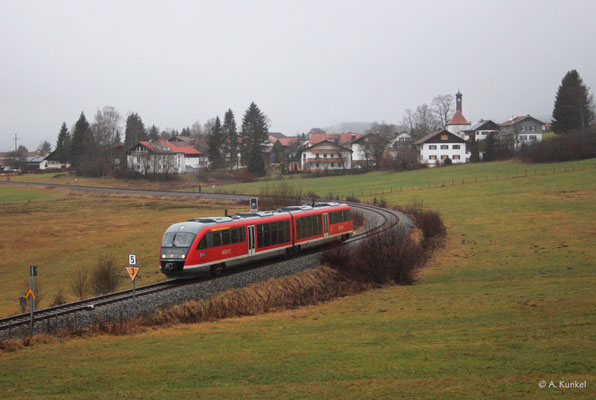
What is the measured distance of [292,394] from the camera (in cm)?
1066

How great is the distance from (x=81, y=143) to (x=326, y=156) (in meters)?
60.4

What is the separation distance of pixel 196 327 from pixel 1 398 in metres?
7.56

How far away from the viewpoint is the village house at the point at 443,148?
122m

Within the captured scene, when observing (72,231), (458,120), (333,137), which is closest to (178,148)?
(333,137)

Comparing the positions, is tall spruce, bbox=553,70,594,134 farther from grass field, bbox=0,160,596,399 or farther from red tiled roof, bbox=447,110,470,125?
grass field, bbox=0,160,596,399

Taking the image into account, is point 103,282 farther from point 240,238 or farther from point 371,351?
point 371,351

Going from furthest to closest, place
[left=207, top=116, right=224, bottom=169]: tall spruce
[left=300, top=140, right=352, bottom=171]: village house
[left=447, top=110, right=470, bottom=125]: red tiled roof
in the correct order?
1. [left=447, top=110, right=470, bottom=125]: red tiled roof
2. [left=300, top=140, right=352, bottom=171]: village house
3. [left=207, top=116, right=224, bottom=169]: tall spruce

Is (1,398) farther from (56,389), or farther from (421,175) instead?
(421,175)

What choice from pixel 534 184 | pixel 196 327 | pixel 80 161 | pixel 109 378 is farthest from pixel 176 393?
pixel 80 161

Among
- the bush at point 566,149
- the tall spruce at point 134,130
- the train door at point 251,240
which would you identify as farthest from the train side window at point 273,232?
the tall spruce at point 134,130

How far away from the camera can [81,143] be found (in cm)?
13312

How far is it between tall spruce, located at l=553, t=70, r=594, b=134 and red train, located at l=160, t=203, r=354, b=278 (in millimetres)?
100481

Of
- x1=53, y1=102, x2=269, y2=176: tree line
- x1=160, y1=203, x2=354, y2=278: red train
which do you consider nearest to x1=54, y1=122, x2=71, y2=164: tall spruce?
x1=53, y1=102, x2=269, y2=176: tree line

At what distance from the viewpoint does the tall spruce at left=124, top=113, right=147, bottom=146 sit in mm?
171125
